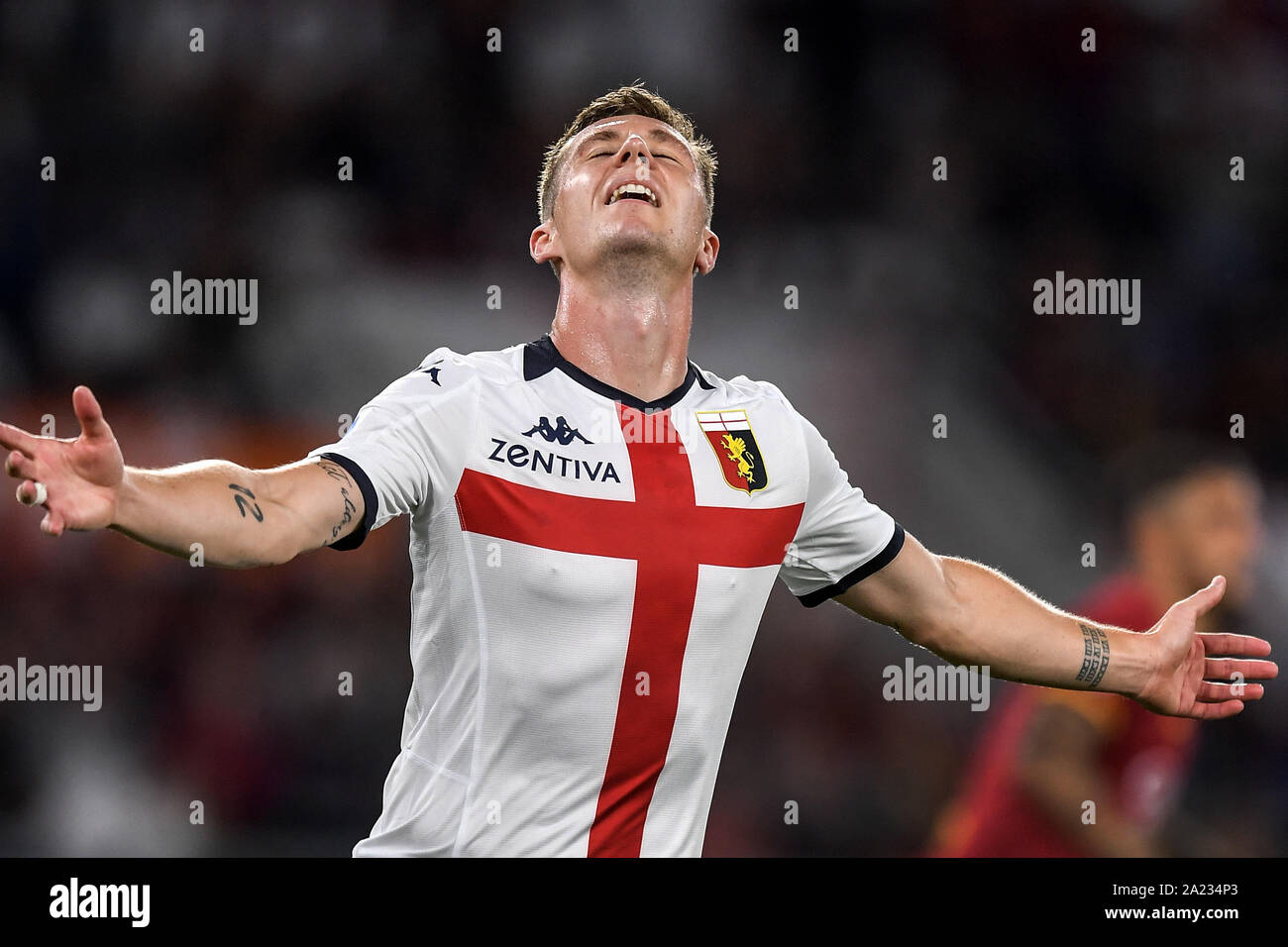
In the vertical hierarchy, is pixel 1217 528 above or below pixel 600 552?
above

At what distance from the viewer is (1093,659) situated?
3.73 meters

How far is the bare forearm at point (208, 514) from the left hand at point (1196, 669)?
2.51 meters

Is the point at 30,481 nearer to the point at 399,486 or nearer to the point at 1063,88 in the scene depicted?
the point at 399,486

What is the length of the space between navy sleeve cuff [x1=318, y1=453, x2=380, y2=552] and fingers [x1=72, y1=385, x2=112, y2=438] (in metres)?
0.62

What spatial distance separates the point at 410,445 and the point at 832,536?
1.25 metres

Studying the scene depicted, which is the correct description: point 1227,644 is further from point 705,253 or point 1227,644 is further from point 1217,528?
point 1217,528

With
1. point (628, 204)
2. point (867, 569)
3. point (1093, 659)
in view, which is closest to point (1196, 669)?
point (1093, 659)

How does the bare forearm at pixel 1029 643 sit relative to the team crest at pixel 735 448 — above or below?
below

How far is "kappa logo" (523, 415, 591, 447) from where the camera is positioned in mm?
3264

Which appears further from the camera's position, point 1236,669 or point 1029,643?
point 1236,669

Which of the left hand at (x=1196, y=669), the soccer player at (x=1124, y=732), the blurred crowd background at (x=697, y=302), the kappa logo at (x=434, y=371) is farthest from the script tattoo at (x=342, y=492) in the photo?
the blurred crowd background at (x=697, y=302)

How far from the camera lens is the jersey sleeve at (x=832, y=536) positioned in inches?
143

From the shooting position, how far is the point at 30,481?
2254mm

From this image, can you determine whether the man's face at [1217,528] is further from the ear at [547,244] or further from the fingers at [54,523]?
the fingers at [54,523]
